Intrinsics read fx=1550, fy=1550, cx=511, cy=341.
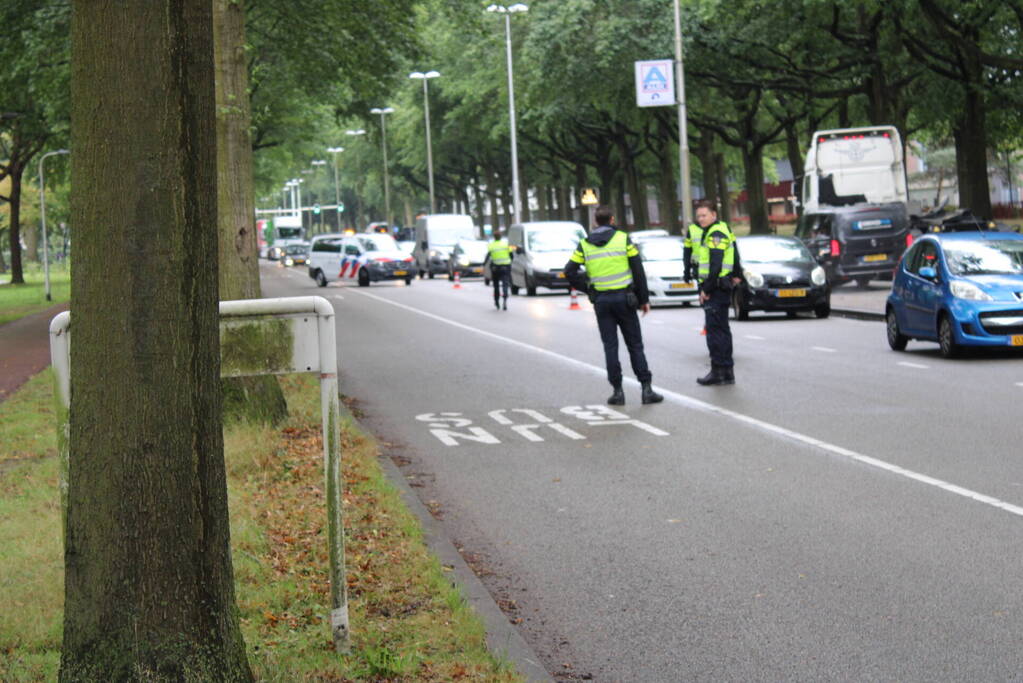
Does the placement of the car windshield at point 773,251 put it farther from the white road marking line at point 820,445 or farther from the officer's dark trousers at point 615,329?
the officer's dark trousers at point 615,329

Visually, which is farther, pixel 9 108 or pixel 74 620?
pixel 9 108

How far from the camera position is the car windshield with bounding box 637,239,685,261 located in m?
31.4

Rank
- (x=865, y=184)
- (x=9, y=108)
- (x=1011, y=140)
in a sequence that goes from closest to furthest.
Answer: (x=865, y=184), (x=9, y=108), (x=1011, y=140)

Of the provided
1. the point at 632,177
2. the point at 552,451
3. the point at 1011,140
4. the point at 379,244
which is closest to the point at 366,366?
the point at 552,451

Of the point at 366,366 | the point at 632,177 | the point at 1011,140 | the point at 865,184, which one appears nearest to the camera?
the point at 366,366

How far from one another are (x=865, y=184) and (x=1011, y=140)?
1160cm

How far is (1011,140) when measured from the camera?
1778 inches

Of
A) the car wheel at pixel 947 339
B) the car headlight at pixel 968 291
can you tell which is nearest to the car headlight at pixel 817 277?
the car wheel at pixel 947 339

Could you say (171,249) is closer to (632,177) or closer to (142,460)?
(142,460)

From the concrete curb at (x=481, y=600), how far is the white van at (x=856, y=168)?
27.4 m

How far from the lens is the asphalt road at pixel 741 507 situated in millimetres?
6125

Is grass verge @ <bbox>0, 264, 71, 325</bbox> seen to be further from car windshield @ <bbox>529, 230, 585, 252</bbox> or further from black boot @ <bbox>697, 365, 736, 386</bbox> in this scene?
black boot @ <bbox>697, 365, 736, 386</bbox>

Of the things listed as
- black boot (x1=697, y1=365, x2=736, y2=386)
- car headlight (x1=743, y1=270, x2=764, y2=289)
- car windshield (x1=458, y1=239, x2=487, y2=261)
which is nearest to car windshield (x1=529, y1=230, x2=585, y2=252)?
car headlight (x1=743, y1=270, x2=764, y2=289)

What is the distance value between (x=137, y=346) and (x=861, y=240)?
2935 centimetres
